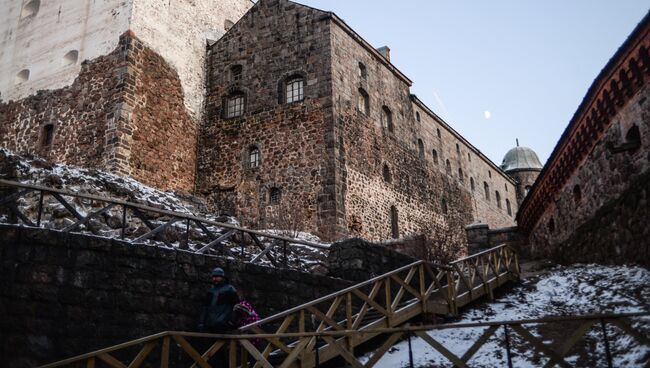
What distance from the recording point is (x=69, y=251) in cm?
784

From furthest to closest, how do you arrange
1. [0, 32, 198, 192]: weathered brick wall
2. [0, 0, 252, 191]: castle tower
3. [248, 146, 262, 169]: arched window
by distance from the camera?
[248, 146, 262, 169]: arched window
[0, 0, 252, 191]: castle tower
[0, 32, 198, 192]: weathered brick wall

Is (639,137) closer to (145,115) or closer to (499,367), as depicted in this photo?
(499,367)

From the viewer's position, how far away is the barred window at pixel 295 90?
70.1 ft

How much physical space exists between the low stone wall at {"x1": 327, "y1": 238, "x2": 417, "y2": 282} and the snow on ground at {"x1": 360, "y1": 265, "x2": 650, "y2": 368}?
199 centimetres

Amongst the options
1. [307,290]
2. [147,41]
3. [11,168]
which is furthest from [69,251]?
[147,41]

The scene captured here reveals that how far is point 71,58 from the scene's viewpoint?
2170cm

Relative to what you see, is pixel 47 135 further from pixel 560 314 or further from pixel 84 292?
pixel 560 314

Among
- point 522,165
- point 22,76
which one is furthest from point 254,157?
point 522,165

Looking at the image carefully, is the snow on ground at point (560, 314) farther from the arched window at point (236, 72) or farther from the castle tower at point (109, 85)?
the arched window at point (236, 72)

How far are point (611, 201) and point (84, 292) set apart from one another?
10925mm

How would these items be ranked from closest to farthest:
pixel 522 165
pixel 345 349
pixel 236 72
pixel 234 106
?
pixel 345 349 → pixel 234 106 → pixel 236 72 → pixel 522 165

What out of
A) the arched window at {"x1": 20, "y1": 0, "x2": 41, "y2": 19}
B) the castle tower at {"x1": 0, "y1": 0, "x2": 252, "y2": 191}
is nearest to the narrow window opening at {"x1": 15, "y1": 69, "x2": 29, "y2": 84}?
the castle tower at {"x1": 0, "y1": 0, "x2": 252, "y2": 191}

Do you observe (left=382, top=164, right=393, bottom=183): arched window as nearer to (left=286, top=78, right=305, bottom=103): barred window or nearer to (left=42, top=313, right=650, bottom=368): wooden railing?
(left=286, top=78, right=305, bottom=103): barred window

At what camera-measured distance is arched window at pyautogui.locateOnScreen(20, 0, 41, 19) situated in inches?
942
